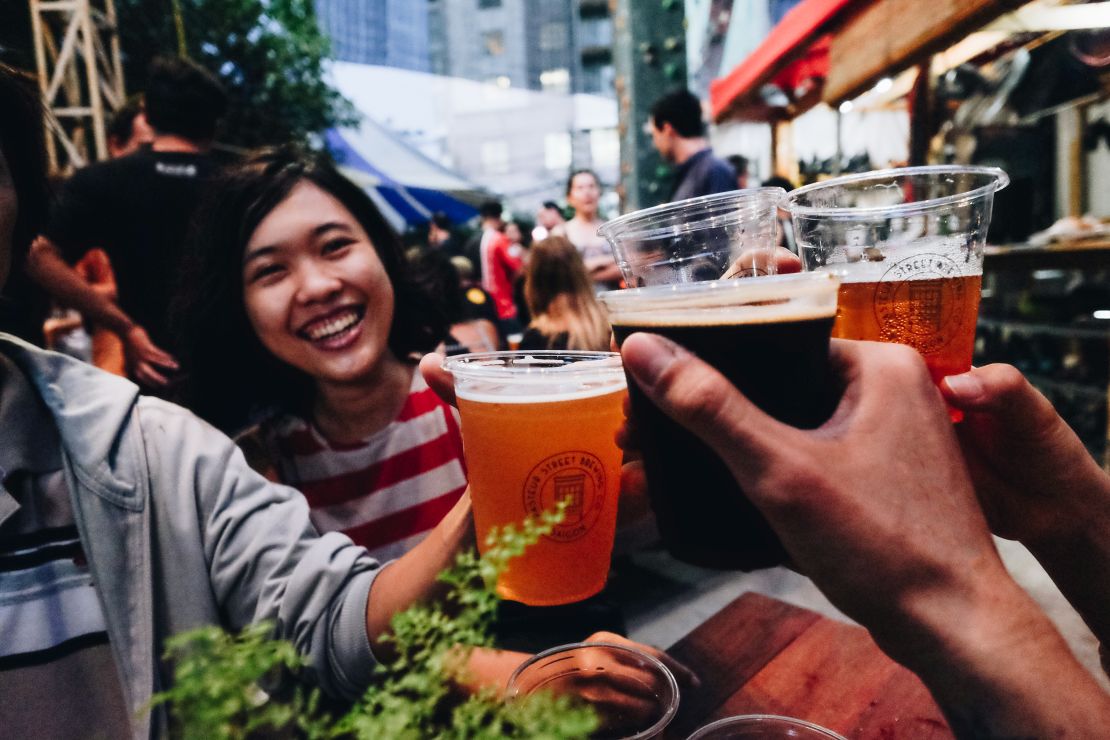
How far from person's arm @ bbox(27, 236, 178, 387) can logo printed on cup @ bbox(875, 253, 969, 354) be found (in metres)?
2.88

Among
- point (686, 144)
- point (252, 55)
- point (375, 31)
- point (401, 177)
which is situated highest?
point (375, 31)

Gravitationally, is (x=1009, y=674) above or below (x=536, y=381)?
below

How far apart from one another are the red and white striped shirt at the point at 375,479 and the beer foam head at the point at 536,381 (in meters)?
0.94

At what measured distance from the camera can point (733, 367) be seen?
67 cm

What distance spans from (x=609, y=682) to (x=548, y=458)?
0.31m

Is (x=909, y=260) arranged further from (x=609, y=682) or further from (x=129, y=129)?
(x=129, y=129)

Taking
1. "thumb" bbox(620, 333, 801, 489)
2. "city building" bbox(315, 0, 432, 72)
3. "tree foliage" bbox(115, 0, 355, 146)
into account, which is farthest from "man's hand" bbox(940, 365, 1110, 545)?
"city building" bbox(315, 0, 432, 72)

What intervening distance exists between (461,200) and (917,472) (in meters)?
16.8

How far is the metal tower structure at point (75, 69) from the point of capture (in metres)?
6.41

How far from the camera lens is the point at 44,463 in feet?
3.88

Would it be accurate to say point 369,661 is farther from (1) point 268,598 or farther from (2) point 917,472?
(2) point 917,472

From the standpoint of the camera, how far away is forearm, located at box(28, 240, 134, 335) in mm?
2791

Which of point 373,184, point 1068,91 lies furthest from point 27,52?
point 1068,91

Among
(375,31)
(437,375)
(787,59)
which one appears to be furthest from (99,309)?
(375,31)
